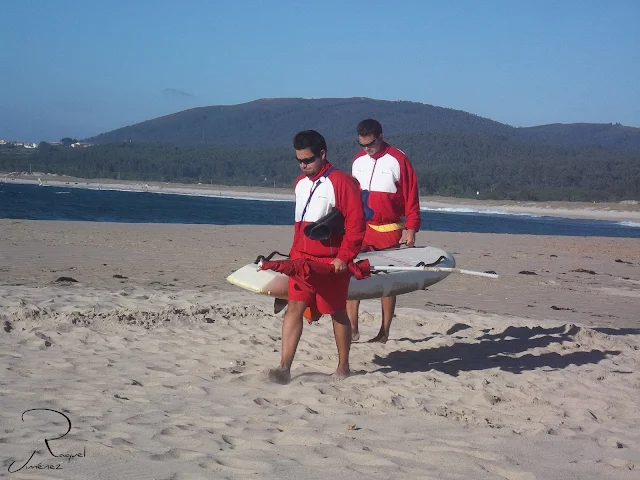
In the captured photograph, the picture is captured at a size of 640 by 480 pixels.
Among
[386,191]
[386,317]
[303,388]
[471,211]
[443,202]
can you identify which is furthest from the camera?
[443,202]

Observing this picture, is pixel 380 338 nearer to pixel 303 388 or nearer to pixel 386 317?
pixel 386 317

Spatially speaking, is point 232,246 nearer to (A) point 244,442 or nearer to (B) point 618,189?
(A) point 244,442

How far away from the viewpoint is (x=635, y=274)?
15555 mm

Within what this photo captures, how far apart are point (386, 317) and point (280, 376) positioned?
182 cm

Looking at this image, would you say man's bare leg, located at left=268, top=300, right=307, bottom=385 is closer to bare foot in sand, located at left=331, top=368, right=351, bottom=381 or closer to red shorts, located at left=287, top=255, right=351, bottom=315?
red shorts, located at left=287, top=255, right=351, bottom=315

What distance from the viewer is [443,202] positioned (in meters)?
85.0

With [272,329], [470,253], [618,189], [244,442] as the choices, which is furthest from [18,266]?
[618,189]

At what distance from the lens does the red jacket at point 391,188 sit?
6.98 metres

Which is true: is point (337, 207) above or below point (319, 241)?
above

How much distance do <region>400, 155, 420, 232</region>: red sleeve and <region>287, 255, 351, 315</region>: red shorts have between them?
1425 mm

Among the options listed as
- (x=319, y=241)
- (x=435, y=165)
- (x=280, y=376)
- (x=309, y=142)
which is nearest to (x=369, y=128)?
(x=309, y=142)

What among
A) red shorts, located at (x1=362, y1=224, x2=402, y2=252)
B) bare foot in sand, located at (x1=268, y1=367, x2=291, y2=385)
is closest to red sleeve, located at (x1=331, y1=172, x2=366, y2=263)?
bare foot in sand, located at (x1=268, y1=367, x2=291, y2=385)

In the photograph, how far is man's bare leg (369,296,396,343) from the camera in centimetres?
713

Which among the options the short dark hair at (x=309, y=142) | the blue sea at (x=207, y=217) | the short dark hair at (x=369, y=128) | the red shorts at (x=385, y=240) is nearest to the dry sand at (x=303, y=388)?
the red shorts at (x=385, y=240)
